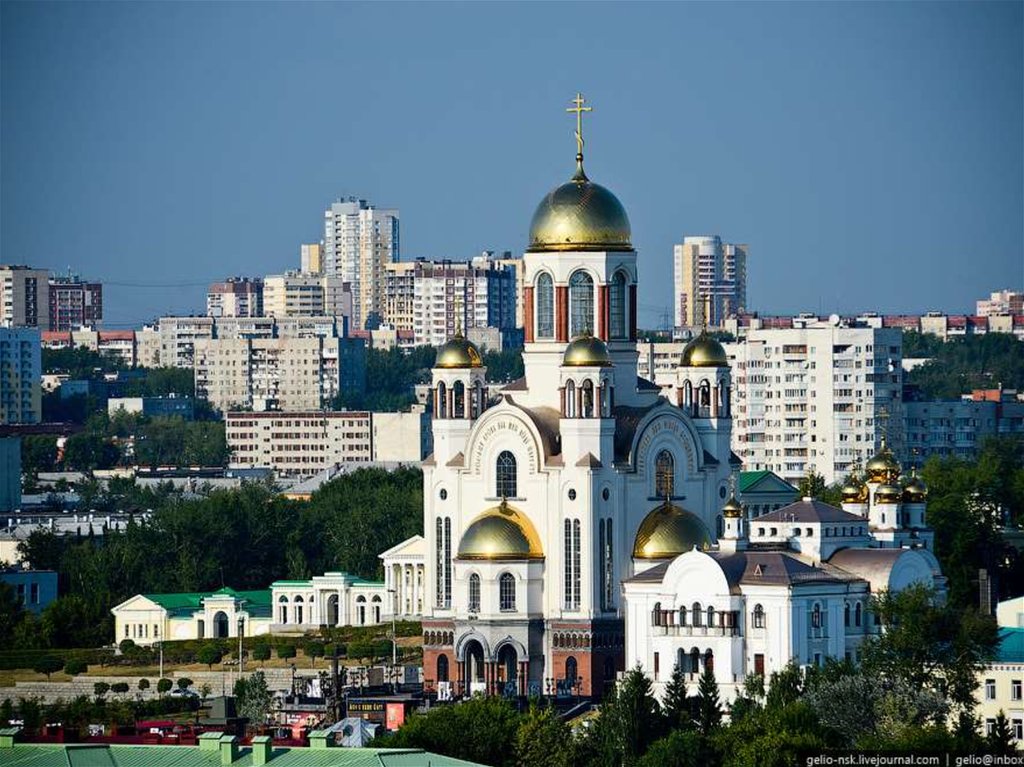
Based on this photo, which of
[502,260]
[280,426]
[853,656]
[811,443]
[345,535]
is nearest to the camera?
[853,656]

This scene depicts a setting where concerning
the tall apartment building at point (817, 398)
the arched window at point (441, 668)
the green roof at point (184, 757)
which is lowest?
the green roof at point (184, 757)

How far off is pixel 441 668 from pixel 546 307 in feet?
20.2

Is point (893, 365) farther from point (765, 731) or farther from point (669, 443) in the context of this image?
point (765, 731)

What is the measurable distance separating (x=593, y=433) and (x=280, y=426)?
78211 millimetres

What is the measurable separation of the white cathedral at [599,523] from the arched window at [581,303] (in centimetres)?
2

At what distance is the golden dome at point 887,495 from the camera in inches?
2502

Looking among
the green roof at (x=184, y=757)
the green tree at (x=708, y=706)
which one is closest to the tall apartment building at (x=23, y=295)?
the green tree at (x=708, y=706)

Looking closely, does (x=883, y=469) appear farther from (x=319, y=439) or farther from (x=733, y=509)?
(x=319, y=439)

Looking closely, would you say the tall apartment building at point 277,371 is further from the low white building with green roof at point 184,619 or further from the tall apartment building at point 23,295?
the low white building with green roof at point 184,619

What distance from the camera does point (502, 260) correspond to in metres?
184

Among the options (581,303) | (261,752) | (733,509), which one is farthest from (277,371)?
(261,752)

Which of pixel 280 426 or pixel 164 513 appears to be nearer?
pixel 164 513

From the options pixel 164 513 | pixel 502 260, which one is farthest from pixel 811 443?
pixel 502 260

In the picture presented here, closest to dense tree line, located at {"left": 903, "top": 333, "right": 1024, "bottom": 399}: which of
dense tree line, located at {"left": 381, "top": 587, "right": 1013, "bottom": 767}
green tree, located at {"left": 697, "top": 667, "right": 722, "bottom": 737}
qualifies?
dense tree line, located at {"left": 381, "top": 587, "right": 1013, "bottom": 767}
